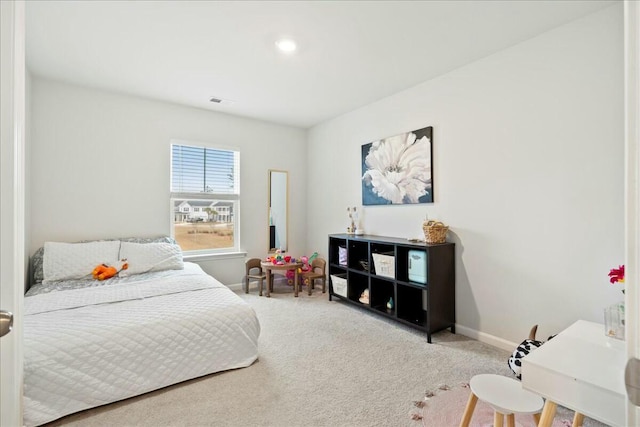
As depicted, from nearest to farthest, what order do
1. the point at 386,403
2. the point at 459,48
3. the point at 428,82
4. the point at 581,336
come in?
the point at 581,336 < the point at 386,403 < the point at 459,48 < the point at 428,82

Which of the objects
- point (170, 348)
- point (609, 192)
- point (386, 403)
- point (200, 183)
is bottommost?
point (386, 403)

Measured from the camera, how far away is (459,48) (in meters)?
2.54

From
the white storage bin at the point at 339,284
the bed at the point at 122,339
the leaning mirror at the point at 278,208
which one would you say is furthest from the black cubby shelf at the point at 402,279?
the bed at the point at 122,339

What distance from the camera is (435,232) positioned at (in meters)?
2.83

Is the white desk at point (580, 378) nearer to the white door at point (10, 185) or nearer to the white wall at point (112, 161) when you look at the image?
the white door at point (10, 185)

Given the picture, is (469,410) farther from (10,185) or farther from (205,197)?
(205,197)

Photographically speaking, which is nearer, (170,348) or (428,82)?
(170,348)

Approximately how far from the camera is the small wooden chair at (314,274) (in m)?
4.26

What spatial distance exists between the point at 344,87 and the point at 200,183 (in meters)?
2.29

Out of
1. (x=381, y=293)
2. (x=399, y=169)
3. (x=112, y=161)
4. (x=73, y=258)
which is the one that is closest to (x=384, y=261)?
(x=381, y=293)

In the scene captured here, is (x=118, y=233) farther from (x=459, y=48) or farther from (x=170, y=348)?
(x=459, y=48)

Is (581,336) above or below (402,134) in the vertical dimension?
below

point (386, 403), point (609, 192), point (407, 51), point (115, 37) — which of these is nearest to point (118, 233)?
point (115, 37)

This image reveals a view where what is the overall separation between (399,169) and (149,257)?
293 centimetres
